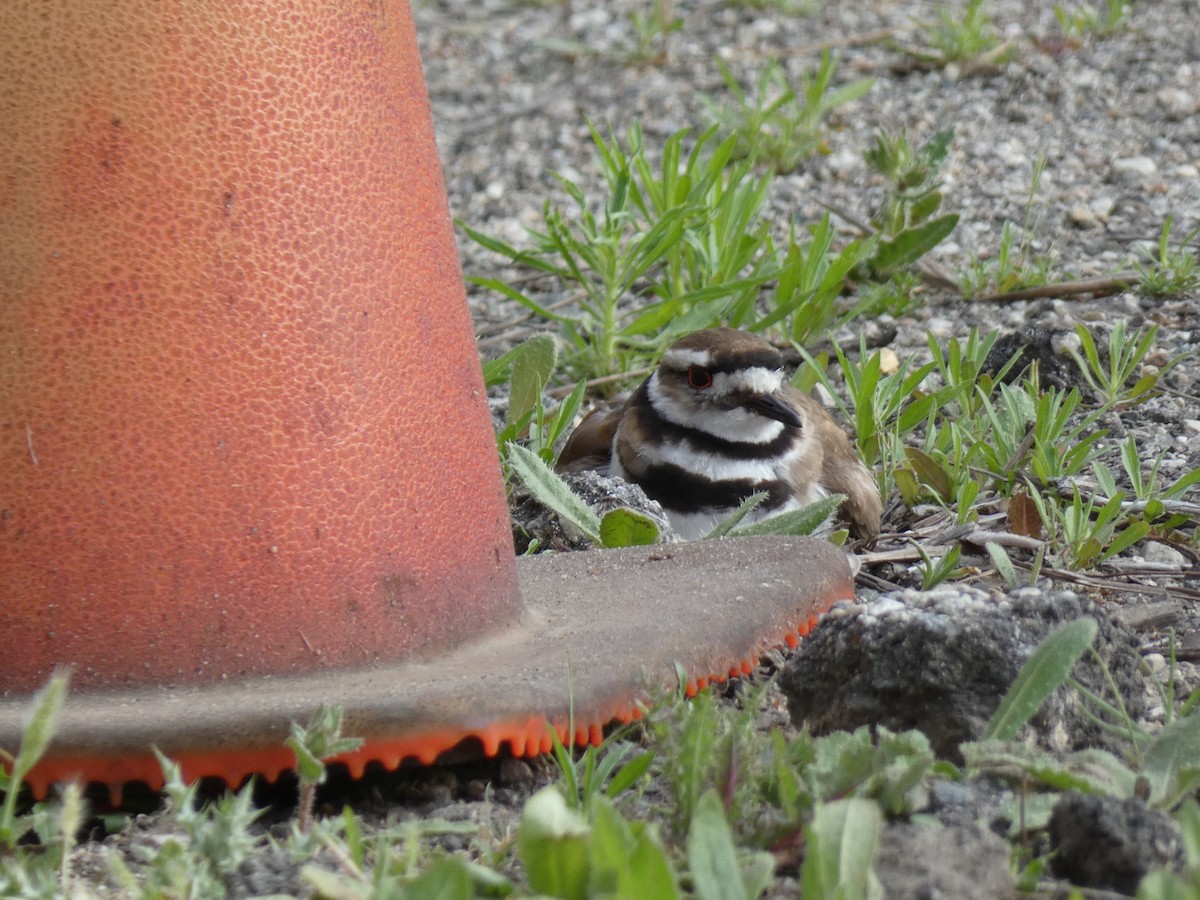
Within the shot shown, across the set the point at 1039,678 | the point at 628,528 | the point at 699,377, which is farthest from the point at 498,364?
the point at 1039,678

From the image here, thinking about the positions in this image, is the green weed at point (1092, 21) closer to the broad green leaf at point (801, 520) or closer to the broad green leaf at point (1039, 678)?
the broad green leaf at point (801, 520)

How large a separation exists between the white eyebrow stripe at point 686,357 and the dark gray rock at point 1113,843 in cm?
261

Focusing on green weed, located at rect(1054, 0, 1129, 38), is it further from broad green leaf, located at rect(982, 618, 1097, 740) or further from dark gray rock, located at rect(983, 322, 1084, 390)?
broad green leaf, located at rect(982, 618, 1097, 740)

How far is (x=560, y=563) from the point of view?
2.99 m

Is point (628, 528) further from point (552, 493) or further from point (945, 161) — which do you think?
point (945, 161)

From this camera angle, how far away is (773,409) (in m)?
4.31

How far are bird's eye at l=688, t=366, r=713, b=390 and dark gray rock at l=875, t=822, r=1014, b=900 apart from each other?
2613 millimetres

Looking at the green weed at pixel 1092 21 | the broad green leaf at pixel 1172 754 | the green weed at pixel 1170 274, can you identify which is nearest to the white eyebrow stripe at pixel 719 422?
the green weed at pixel 1170 274

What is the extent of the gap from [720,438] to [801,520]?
1.18 meters

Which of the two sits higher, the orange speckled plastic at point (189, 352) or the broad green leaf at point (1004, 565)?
the orange speckled plastic at point (189, 352)

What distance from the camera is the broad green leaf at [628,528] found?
3.31m

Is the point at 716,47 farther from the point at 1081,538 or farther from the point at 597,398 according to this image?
the point at 1081,538

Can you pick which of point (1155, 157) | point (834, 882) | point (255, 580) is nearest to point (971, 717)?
point (834, 882)

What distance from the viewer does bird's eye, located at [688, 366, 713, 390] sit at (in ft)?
14.6
